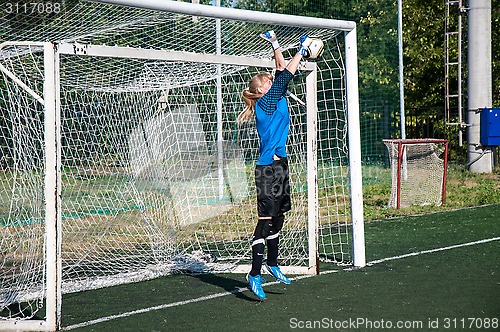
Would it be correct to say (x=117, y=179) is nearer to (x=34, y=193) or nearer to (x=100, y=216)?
(x=100, y=216)

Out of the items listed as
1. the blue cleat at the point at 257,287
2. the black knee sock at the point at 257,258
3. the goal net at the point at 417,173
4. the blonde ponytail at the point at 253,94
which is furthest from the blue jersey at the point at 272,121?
the goal net at the point at 417,173

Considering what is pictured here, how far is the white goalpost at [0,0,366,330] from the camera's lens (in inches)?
276

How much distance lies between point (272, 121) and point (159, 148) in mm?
2460

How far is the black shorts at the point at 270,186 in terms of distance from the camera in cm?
666

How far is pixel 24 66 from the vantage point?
7.58 metres

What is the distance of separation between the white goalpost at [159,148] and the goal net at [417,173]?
285 centimetres

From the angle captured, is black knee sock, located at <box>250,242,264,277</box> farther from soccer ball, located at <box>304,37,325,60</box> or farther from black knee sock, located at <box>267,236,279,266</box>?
soccer ball, located at <box>304,37,325,60</box>

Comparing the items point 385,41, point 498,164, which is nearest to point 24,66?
point 385,41

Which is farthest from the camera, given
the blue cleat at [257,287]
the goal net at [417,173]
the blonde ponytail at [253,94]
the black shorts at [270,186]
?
the goal net at [417,173]

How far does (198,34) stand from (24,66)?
179cm

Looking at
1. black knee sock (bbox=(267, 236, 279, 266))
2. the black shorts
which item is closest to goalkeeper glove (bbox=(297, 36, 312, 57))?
the black shorts

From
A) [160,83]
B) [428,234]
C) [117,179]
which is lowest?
[428,234]

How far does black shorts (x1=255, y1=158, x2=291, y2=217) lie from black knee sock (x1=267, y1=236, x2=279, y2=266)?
354 millimetres

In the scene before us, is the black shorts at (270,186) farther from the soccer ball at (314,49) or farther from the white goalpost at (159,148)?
the white goalpost at (159,148)
